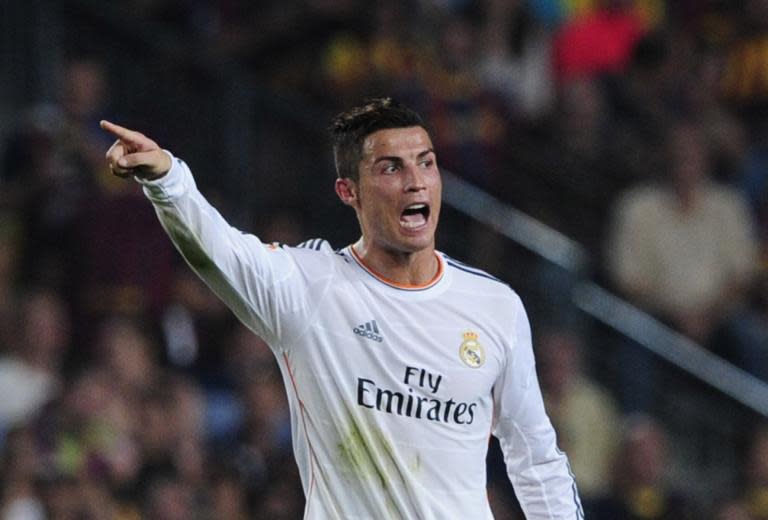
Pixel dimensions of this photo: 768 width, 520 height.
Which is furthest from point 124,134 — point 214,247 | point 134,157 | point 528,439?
point 528,439

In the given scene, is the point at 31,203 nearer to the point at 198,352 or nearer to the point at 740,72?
the point at 198,352

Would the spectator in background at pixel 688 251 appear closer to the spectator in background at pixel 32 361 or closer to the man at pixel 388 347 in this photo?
the spectator in background at pixel 32 361

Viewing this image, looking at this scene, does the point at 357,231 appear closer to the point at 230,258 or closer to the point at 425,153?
the point at 425,153

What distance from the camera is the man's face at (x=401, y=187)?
5.14 meters

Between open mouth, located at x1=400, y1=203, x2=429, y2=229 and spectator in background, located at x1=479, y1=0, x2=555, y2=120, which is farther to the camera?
spectator in background, located at x1=479, y1=0, x2=555, y2=120

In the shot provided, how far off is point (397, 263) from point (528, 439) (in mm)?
676

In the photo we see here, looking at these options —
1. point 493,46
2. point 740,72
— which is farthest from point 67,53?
point 740,72

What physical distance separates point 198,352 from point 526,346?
15.7 feet

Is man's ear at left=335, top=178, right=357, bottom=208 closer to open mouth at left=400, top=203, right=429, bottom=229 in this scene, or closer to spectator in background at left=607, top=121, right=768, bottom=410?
open mouth at left=400, top=203, right=429, bottom=229

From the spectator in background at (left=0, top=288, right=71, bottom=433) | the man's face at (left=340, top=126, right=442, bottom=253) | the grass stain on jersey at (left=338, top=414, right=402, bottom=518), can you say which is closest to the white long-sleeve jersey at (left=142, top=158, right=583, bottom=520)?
the grass stain on jersey at (left=338, top=414, right=402, bottom=518)

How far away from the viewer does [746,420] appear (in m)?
10.3

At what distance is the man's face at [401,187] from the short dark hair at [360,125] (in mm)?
22

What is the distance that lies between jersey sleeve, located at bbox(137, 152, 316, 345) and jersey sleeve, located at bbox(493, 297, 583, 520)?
0.69 m

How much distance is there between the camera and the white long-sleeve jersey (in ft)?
16.5
